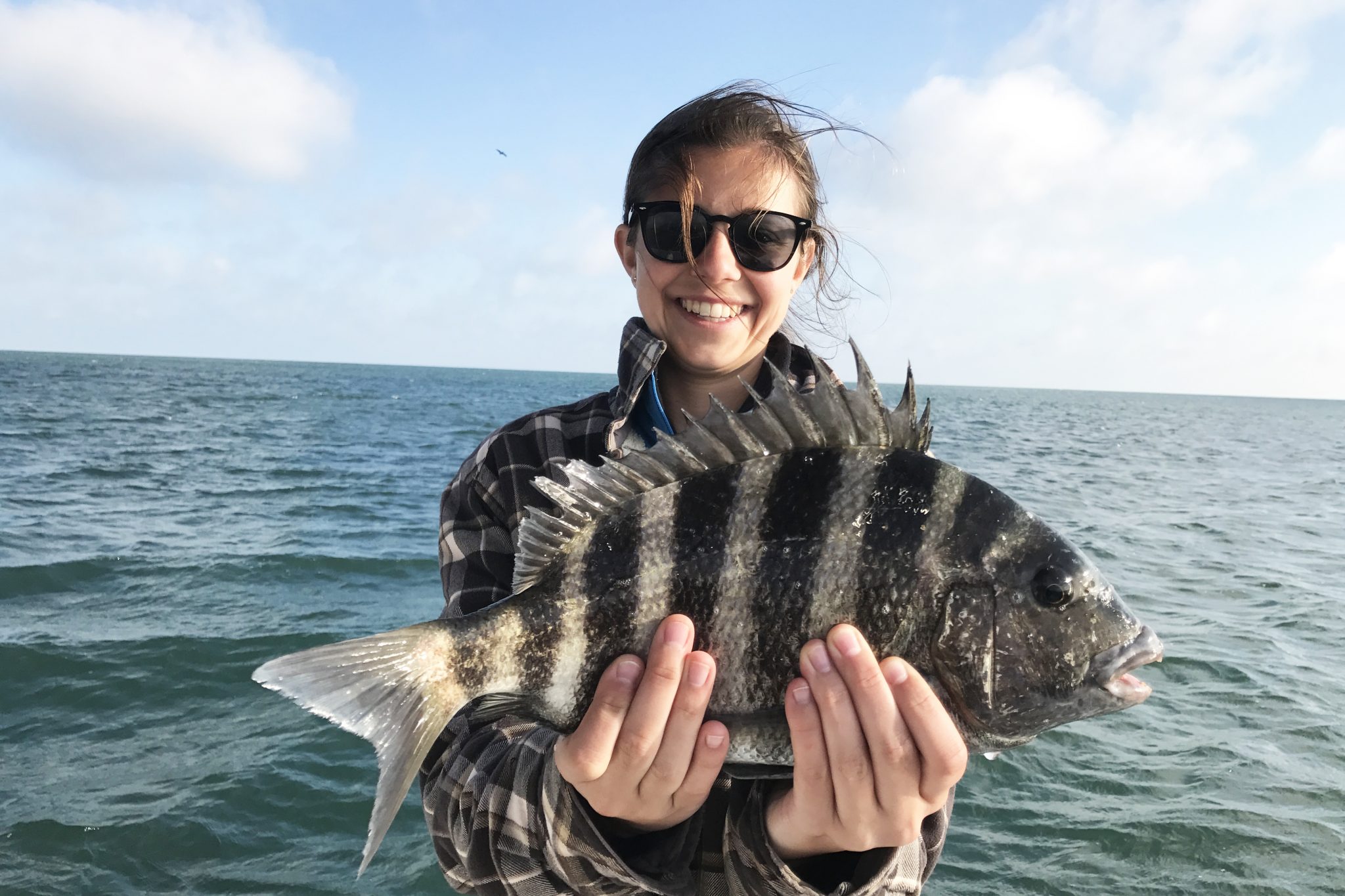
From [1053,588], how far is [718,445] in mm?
890

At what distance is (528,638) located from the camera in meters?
2.11

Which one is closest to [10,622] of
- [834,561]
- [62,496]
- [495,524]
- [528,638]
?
[62,496]

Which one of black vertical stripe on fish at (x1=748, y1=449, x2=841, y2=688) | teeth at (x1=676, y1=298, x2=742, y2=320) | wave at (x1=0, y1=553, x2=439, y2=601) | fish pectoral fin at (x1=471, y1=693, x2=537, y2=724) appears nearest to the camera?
black vertical stripe on fish at (x1=748, y1=449, x2=841, y2=688)

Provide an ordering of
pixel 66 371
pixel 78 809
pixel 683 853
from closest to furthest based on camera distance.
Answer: pixel 683 853 → pixel 78 809 → pixel 66 371

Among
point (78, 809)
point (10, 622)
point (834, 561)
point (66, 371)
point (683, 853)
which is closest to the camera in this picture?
point (834, 561)

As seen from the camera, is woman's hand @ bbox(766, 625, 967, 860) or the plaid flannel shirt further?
the plaid flannel shirt

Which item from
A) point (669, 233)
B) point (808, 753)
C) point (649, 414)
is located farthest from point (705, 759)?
point (669, 233)

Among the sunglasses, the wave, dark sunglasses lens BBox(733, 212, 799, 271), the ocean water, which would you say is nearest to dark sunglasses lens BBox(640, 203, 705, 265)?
the sunglasses

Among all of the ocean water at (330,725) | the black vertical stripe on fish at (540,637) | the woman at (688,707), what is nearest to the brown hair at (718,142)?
the woman at (688,707)

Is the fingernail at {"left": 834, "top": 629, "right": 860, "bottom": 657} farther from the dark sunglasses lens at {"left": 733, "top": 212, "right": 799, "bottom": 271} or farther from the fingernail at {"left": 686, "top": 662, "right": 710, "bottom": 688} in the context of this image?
the dark sunglasses lens at {"left": 733, "top": 212, "right": 799, "bottom": 271}

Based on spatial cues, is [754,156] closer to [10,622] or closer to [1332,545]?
[10,622]

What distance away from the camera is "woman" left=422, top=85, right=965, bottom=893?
6.57 ft

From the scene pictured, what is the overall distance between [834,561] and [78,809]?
22.5ft

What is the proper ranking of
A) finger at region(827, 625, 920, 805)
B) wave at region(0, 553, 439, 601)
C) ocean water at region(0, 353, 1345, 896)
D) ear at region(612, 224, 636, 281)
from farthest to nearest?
wave at region(0, 553, 439, 601)
ocean water at region(0, 353, 1345, 896)
ear at region(612, 224, 636, 281)
finger at region(827, 625, 920, 805)
